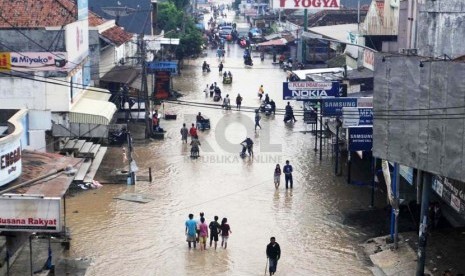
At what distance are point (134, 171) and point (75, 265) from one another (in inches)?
340

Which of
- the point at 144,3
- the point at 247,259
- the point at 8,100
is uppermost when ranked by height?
the point at 144,3

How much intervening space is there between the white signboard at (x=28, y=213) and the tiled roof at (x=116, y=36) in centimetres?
2813

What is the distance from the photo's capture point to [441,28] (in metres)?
22.6

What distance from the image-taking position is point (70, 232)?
22484 mm

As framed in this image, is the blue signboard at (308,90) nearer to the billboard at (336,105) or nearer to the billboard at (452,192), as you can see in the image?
the billboard at (336,105)

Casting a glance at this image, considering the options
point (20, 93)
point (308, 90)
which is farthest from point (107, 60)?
point (308, 90)

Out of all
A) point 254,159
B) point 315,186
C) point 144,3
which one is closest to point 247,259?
point 315,186

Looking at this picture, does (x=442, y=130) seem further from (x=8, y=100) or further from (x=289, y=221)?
(x=8, y=100)

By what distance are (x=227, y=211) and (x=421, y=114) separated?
28.9ft

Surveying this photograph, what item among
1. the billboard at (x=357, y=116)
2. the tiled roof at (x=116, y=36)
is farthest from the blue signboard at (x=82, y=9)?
the billboard at (x=357, y=116)

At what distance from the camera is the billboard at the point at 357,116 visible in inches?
1021

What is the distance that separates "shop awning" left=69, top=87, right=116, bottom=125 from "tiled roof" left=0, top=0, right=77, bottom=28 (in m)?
3.14

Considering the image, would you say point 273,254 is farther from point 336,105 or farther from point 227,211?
point 336,105

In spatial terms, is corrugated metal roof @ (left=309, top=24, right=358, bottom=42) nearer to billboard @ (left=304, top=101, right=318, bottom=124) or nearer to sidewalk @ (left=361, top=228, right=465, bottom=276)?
billboard @ (left=304, top=101, right=318, bottom=124)
